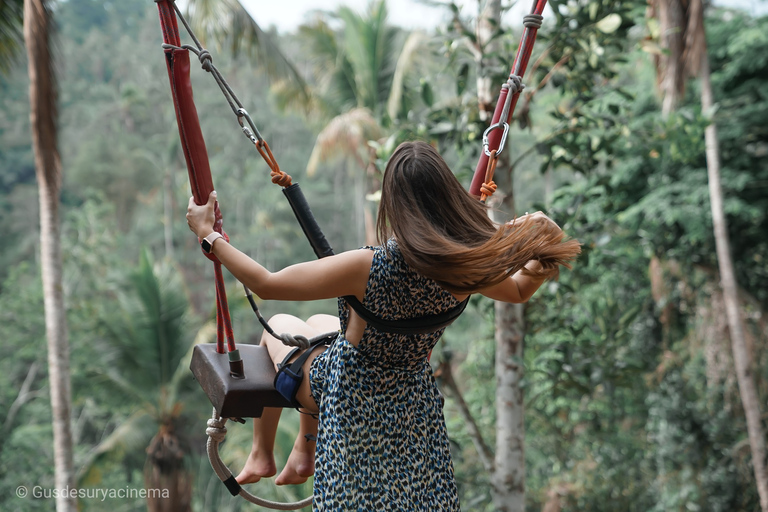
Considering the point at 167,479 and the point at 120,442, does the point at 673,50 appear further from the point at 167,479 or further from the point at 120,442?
the point at 120,442

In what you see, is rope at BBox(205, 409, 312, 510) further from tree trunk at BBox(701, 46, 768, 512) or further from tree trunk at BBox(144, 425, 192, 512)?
tree trunk at BBox(144, 425, 192, 512)

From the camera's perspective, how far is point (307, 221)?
185cm

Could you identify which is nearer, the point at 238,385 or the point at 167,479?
the point at 238,385

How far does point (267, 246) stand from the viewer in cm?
2295

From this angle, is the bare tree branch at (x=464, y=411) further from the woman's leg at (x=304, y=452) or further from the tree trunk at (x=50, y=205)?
the tree trunk at (x=50, y=205)

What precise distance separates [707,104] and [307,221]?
5.83 m

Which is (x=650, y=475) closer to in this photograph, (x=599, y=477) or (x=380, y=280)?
(x=599, y=477)

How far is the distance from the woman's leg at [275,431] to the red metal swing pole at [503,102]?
577 mm

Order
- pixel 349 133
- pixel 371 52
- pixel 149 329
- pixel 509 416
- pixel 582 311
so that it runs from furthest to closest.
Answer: pixel 371 52, pixel 349 133, pixel 149 329, pixel 582 311, pixel 509 416

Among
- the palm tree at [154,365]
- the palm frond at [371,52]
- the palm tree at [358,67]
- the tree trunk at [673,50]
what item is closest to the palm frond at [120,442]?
the palm tree at [154,365]

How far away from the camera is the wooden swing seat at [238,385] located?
185 centimetres

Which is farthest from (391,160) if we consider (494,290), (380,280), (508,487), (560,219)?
(508,487)

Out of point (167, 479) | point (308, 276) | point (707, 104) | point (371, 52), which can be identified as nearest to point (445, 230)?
point (308, 276)

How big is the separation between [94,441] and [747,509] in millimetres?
13600
